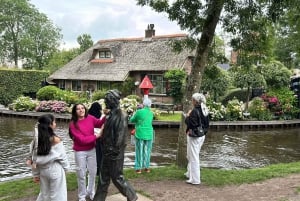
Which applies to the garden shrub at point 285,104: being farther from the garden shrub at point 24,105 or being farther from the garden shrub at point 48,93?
the garden shrub at point 24,105

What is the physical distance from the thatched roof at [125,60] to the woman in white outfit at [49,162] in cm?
2446

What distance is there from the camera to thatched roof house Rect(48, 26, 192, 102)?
101 ft

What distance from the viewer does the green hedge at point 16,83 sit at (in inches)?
1304

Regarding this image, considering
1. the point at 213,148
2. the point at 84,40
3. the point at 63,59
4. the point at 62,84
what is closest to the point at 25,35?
the point at 63,59

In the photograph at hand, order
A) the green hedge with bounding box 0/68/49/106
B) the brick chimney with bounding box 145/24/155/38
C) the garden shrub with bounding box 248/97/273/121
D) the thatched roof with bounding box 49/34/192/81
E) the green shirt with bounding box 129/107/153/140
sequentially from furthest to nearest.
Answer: the brick chimney with bounding box 145/24/155/38
the green hedge with bounding box 0/68/49/106
the thatched roof with bounding box 49/34/192/81
the garden shrub with bounding box 248/97/273/121
the green shirt with bounding box 129/107/153/140

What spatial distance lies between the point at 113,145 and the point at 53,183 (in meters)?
1.03

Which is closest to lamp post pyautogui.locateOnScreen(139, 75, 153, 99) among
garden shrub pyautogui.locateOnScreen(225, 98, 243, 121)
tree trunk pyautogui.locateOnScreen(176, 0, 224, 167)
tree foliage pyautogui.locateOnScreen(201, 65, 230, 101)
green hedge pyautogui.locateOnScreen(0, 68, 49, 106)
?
tree trunk pyautogui.locateOnScreen(176, 0, 224, 167)

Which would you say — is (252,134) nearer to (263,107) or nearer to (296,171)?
(263,107)

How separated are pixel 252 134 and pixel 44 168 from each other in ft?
54.7

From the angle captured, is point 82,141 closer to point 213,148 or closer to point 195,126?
point 195,126

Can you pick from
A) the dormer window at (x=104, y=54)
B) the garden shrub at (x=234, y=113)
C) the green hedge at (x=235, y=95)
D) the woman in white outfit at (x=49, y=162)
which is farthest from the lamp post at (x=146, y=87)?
the dormer window at (x=104, y=54)

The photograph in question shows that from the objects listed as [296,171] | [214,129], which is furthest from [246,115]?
[296,171]

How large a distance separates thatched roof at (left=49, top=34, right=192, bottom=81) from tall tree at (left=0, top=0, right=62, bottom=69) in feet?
74.9

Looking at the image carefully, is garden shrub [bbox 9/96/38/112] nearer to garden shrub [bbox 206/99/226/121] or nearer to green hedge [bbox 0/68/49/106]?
green hedge [bbox 0/68/49/106]
